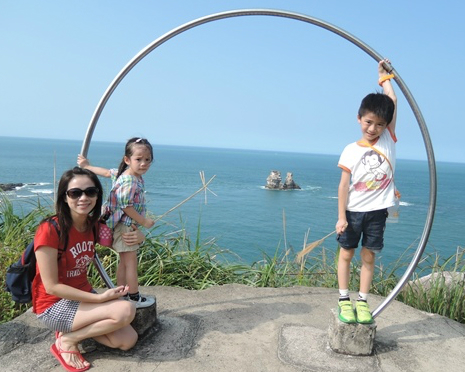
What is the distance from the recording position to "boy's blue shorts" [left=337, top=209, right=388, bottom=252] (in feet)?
10.9

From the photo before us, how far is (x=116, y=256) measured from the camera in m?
5.35

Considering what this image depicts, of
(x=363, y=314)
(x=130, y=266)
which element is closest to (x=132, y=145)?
(x=130, y=266)

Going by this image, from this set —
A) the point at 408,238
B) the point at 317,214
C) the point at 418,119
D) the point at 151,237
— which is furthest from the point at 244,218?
the point at 418,119

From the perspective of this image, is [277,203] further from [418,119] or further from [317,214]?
[418,119]

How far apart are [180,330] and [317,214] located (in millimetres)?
39015

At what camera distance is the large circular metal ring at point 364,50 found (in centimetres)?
346

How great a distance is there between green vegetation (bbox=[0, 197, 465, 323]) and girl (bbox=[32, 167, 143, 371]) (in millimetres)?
1781

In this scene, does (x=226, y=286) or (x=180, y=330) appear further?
(x=226, y=286)

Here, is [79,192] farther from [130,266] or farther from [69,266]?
[130,266]

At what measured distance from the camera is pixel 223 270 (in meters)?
5.46

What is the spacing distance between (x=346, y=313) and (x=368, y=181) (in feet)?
3.58

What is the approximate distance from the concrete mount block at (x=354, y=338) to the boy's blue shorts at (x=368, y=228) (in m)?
0.65

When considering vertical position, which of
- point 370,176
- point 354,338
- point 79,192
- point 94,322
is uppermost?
point 370,176

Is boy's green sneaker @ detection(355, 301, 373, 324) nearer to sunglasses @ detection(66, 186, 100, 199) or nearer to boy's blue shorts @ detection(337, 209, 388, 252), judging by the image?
boy's blue shorts @ detection(337, 209, 388, 252)
